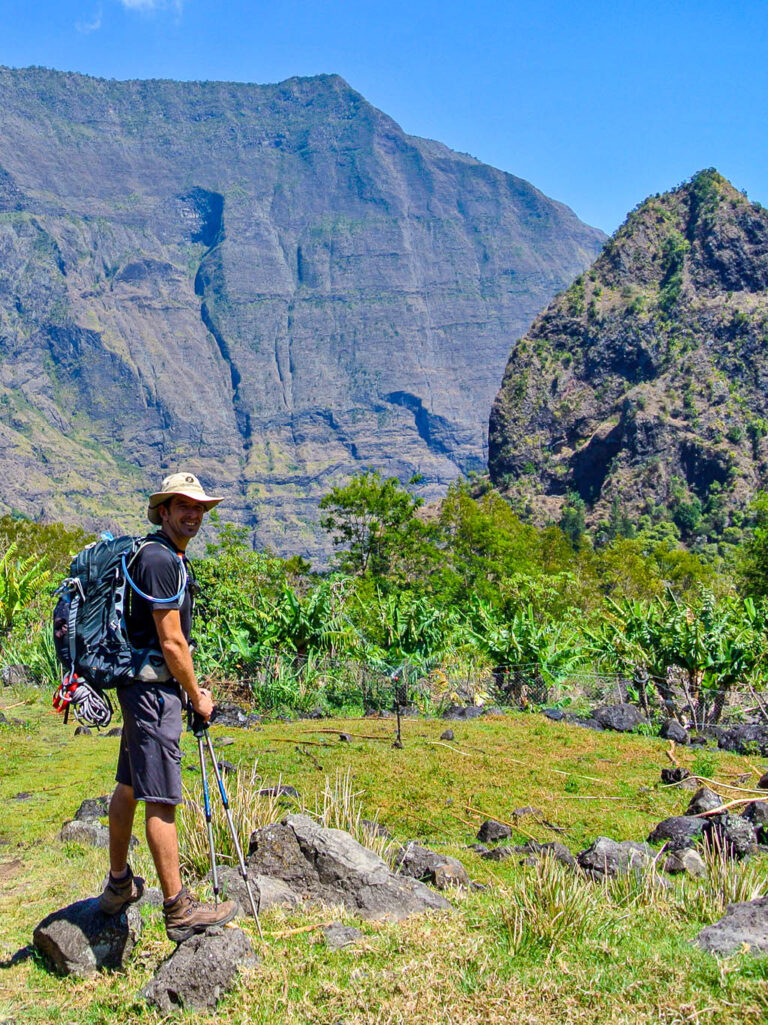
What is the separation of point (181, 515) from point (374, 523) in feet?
95.3

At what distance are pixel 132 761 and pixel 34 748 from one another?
24.5 feet

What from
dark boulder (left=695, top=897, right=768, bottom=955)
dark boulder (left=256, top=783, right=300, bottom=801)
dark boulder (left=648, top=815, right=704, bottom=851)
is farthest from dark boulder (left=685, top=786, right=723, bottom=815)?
dark boulder (left=695, top=897, right=768, bottom=955)

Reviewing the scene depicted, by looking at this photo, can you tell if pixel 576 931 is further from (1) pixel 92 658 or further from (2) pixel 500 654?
(2) pixel 500 654

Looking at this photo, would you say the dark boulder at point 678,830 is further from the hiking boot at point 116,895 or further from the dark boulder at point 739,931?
the hiking boot at point 116,895

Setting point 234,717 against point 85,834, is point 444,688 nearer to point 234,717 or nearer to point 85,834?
point 234,717

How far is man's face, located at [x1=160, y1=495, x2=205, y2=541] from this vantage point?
478cm

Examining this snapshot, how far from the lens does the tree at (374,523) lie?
33.8 metres

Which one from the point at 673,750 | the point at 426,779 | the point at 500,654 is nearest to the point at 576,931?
the point at 426,779

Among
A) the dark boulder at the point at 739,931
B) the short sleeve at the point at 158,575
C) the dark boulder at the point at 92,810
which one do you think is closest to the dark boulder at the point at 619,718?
the dark boulder at the point at 92,810

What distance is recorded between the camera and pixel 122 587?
4.62m

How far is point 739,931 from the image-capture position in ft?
14.5

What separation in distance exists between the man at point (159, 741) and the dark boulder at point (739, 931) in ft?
7.47

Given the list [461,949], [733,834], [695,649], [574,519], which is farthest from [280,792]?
[574,519]

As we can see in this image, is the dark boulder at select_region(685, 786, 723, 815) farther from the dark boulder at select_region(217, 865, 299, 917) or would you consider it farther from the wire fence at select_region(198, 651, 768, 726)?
the wire fence at select_region(198, 651, 768, 726)
